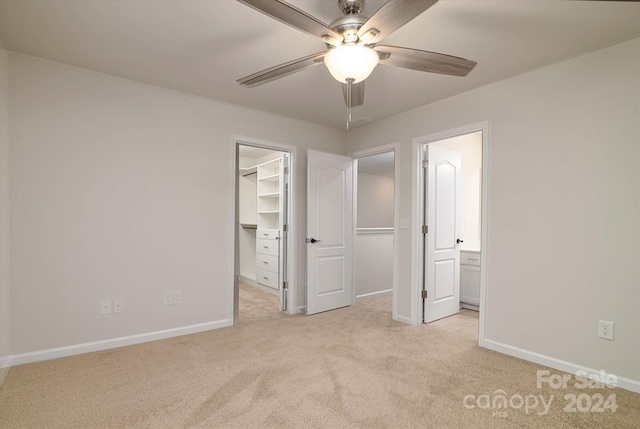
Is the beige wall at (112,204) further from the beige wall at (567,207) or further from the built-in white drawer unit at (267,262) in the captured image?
the beige wall at (567,207)

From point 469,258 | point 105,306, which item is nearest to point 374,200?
point 469,258

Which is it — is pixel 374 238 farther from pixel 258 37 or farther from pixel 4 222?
pixel 4 222

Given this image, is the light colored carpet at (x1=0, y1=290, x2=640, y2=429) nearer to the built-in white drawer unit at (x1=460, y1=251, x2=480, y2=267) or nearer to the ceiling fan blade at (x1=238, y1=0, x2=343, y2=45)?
the built-in white drawer unit at (x1=460, y1=251, x2=480, y2=267)

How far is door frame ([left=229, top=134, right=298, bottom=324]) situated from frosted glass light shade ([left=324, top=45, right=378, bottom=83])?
213cm

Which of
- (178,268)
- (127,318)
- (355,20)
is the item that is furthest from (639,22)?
(127,318)

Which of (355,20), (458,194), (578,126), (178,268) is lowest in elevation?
(178,268)

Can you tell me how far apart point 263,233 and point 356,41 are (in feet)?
13.4

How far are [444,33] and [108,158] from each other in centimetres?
290

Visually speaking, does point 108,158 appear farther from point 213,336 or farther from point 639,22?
point 639,22

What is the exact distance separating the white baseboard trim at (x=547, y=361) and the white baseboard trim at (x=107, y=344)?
8.56 feet

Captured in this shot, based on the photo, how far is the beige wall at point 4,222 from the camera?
2.28 m

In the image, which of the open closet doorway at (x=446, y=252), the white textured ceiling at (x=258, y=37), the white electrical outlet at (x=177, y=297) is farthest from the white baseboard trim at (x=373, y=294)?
the white textured ceiling at (x=258, y=37)

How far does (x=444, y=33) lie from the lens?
2.11m

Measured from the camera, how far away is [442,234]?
12.1 ft
